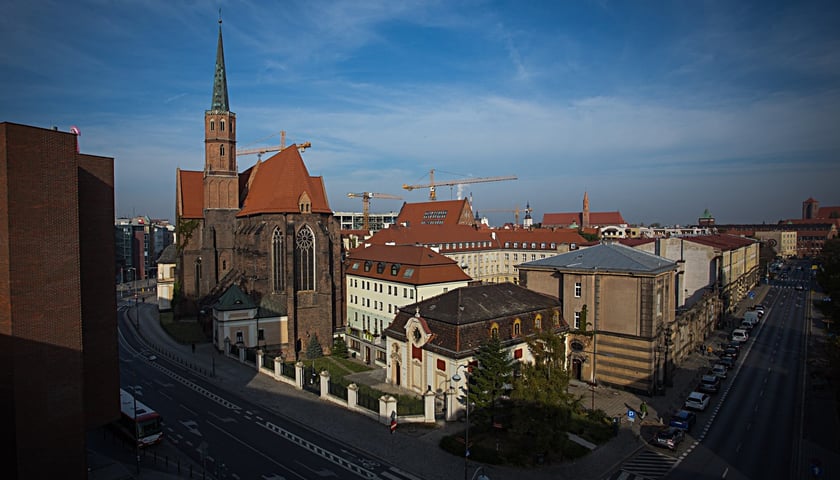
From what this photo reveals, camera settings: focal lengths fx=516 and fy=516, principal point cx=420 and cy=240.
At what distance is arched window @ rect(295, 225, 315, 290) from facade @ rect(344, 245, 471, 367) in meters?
7.04

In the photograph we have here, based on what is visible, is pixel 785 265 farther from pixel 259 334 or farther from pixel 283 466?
pixel 283 466

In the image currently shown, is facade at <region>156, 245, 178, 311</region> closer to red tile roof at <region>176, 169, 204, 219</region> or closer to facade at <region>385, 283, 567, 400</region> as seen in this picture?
red tile roof at <region>176, 169, 204, 219</region>

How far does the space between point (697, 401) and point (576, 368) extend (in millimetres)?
9243

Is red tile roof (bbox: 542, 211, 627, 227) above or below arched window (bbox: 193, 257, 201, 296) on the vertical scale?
above

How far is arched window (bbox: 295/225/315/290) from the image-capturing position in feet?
176

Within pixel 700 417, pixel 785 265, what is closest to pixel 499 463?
pixel 700 417

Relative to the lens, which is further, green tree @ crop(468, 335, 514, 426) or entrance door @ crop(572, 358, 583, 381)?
entrance door @ crop(572, 358, 583, 381)

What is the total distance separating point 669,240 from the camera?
66.7 meters

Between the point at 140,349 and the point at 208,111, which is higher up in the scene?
the point at 208,111

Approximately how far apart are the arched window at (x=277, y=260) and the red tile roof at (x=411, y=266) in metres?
10.2

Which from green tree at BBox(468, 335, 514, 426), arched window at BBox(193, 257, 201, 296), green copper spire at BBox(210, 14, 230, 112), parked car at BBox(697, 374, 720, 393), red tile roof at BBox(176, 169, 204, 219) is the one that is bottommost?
parked car at BBox(697, 374, 720, 393)

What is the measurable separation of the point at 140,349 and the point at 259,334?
14.1 meters

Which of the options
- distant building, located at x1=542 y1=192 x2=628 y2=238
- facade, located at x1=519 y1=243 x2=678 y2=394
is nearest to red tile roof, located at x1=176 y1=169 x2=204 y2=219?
facade, located at x1=519 y1=243 x2=678 y2=394

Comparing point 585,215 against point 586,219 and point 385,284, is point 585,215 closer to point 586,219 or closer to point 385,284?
point 586,219
